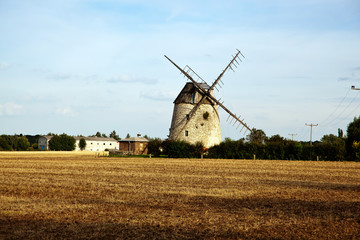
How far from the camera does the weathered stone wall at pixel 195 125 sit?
201 feet

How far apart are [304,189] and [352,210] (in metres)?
6.13

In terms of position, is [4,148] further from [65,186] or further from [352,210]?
[352,210]

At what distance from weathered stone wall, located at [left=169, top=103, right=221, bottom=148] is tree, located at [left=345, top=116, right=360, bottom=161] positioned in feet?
60.8

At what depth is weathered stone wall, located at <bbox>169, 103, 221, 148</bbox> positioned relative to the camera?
6112 centimetres

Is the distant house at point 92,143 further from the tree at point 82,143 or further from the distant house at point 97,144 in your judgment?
the tree at point 82,143

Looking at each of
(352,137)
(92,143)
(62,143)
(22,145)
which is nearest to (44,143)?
(92,143)

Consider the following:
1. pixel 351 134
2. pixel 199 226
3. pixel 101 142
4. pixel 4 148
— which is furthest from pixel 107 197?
pixel 101 142

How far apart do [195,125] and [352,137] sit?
21999 mm

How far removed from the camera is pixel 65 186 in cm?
2038

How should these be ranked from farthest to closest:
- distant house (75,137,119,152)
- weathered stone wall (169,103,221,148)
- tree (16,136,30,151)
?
distant house (75,137,119,152) < tree (16,136,30,151) < weathered stone wall (169,103,221,148)

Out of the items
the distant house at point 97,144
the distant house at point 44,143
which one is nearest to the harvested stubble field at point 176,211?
the distant house at point 44,143

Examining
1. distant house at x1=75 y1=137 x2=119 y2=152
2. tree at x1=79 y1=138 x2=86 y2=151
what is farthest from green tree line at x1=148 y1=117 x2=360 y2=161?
distant house at x1=75 y1=137 x2=119 y2=152

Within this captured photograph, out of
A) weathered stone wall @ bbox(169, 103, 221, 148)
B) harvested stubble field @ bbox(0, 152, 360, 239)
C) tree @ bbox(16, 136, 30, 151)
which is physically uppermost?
weathered stone wall @ bbox(169, 103, 221, 148)

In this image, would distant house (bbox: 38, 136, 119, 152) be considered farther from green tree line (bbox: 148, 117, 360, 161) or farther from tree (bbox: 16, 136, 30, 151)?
green tree line (bbox: 148, 117, 360, 161)
